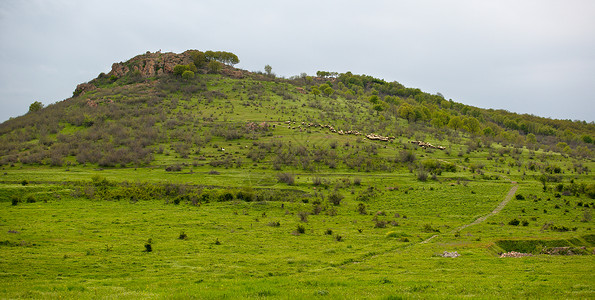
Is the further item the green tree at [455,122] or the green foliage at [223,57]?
the green foliage at [223,57]

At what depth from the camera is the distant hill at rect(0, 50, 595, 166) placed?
7688 cm

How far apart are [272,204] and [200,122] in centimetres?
6350

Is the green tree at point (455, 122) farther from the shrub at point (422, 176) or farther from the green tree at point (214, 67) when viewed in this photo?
the green tree at point (214, 67)

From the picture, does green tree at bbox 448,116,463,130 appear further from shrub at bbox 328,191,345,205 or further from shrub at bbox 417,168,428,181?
shrub at bbox 328,191,345,205

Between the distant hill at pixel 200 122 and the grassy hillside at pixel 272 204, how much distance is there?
0.72 meters

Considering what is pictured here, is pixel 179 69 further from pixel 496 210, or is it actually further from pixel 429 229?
pixel 429 229

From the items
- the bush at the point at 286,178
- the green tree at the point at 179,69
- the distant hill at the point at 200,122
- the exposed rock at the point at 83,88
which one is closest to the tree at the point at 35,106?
the distant hill at the point at 200,122

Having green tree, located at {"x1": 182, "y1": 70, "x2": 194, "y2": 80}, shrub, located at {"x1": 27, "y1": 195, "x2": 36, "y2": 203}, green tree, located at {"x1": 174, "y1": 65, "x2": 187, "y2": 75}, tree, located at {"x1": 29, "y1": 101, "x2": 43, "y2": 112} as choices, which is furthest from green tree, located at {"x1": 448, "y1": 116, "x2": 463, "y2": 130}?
tree, located at {"x1": 29, "y1": 101, "x2": 43, "y2": 112}

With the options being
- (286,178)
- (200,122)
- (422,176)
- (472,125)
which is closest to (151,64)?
(200,122)

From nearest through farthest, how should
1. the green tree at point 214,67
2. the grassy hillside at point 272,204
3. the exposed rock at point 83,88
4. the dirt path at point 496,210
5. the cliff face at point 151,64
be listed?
the grassy hillside at point 272,204 < the dirt path at point 496,210 < the exposed rock at point 83,88 < the cliff face at point 151,64 < the green tree at point 214,67

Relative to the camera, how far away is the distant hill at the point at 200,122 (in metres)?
76.9

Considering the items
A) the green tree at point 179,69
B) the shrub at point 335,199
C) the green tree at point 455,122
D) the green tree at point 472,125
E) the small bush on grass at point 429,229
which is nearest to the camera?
the small bush on grass at point 429,229

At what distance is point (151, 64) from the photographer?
146375 millimetres

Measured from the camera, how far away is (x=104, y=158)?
237 ft
